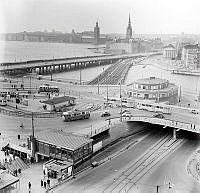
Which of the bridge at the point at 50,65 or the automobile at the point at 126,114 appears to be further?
the bridge at the point at 50,65

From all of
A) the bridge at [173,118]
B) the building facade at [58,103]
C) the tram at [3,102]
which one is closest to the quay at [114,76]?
the building facade at [58,103]

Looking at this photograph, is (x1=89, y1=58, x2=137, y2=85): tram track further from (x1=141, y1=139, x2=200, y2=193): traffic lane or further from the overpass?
(x1=141, y1=139, x2=200, y2=193): traffic lane

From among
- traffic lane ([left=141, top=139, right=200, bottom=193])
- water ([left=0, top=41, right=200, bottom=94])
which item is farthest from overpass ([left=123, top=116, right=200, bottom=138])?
water ([left=0, top=41, right=200, bottom=94])

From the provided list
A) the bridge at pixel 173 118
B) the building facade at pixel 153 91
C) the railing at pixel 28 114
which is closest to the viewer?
the bridge at pixel 173 118

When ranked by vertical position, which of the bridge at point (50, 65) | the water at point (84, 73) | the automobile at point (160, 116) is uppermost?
the bridge at point (50, 65)

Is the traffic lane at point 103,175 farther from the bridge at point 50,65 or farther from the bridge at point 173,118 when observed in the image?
the bridge at point 50,65
